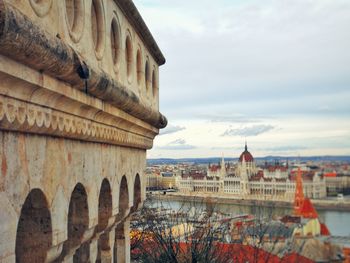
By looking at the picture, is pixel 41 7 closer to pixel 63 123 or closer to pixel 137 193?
pixel 63 123

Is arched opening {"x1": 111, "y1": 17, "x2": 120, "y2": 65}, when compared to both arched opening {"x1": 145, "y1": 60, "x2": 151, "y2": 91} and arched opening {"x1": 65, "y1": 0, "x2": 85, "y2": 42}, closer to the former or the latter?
arched opening {"x1": 65, "y1": 0, "x2": 85, "y2": 42}

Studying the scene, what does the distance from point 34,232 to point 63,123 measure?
927 millimetres

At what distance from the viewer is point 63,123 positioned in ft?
13.3

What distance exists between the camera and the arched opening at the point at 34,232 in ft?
13.1

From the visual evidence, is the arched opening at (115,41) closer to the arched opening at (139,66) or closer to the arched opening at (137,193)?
the arched opening at (139,66)

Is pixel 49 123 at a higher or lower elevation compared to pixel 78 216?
higher

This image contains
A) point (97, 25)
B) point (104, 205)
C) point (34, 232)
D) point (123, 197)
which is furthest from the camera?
point (123, 197)

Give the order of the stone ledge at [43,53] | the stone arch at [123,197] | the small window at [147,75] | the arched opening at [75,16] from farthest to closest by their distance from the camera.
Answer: the small window at [147,75], the stone arch at [123,197], the arched opening at [75,16], the stone ledge at [43,53]

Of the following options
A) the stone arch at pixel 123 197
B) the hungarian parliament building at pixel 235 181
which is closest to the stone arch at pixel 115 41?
the stone arch at pixel 123 197

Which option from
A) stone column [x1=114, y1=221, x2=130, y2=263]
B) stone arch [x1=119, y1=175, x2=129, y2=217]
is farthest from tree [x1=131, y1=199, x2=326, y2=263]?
stone arch [x1=119, y1=175, x2=129, y2=217]

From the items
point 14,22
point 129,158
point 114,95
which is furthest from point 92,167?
point 14,22

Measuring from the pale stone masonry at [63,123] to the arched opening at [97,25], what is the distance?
0.01 metres

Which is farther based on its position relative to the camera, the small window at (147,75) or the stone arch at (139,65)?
the small window at (147,75)

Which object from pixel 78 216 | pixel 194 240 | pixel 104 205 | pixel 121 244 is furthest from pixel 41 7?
pixel 194 240
